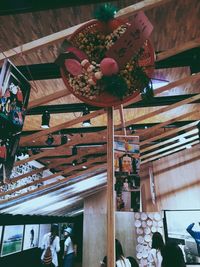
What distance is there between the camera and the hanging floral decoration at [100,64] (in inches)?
43.7

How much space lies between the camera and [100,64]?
1.10 metres

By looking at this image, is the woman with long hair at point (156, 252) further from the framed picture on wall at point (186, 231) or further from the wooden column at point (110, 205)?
the wooden column at point (110, 205)

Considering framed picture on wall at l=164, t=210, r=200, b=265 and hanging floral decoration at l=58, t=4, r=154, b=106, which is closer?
hanging floral decoration at l=58, t=4, r=154, b=106

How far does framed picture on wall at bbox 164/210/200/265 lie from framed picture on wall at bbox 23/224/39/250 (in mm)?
4375

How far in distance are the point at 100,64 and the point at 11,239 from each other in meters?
6.82

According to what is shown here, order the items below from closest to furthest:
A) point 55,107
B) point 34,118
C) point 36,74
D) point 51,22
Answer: point 51,22
point 36,74
point 55,107
point 34,118

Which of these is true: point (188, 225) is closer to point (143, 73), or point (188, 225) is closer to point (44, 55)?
point (44, 55)

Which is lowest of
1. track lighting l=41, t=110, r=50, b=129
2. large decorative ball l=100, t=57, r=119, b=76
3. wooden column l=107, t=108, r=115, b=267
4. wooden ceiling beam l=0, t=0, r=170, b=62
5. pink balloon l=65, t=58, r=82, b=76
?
wooden column l=107, t=108, r=115, b=267

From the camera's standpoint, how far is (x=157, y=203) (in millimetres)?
7125

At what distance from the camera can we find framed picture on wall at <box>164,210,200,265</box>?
584 cm

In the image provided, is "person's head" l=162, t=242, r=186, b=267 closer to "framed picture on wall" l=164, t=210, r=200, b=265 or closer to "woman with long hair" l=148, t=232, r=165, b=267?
"woman with long hair" l=148, t=232, r=165, b=267

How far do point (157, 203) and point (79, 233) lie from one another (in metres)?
9.39

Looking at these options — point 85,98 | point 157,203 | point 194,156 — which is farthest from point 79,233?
point 85,98

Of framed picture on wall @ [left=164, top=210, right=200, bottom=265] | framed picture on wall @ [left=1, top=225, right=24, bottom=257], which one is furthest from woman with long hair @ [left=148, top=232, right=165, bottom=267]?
framed picture on wall @ [left=1, top=225, right=24, bottom=257]
